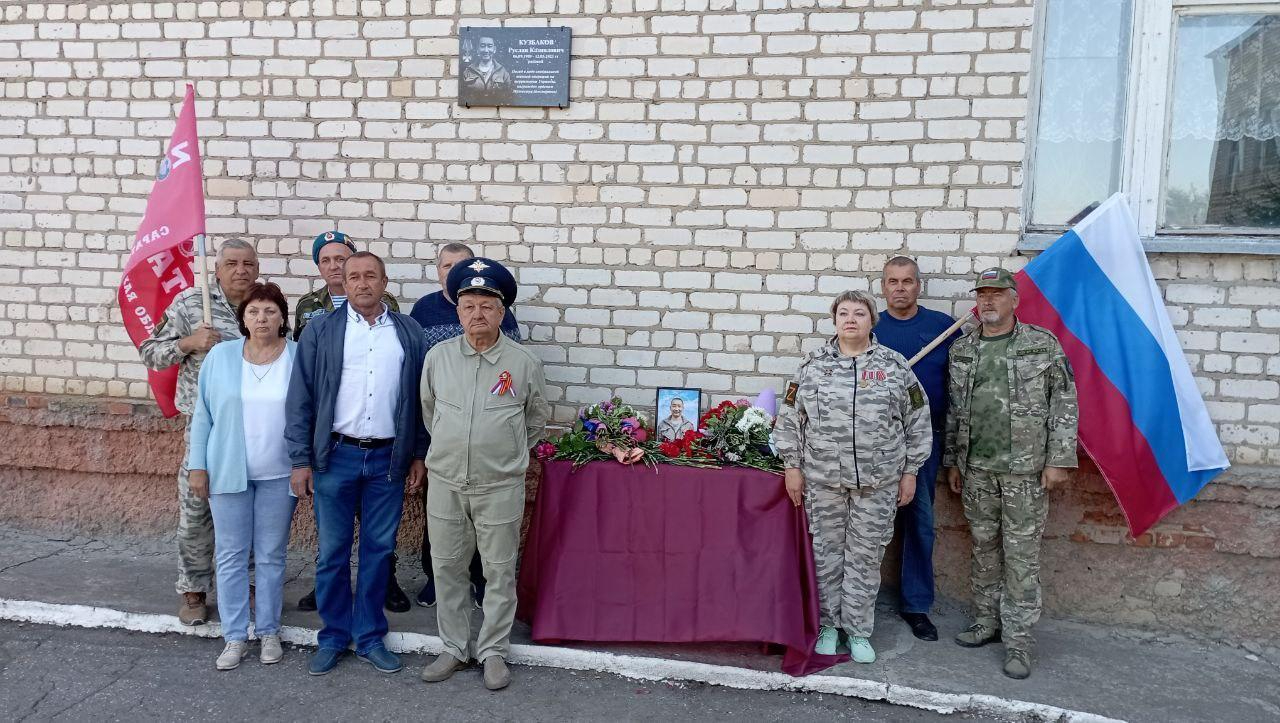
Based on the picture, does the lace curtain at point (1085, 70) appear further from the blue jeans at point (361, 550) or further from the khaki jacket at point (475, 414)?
the blue jeans at point (361, 550)

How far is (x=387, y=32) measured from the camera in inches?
201

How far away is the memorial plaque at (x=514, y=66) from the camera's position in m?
4.93

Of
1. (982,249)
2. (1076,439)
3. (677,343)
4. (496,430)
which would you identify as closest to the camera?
(496,430)

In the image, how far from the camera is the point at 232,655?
390cm

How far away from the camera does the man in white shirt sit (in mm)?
3828

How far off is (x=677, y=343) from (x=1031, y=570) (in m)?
2.23

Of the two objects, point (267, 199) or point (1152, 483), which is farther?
point (267, 199)

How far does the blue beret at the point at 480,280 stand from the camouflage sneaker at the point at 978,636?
287 cm

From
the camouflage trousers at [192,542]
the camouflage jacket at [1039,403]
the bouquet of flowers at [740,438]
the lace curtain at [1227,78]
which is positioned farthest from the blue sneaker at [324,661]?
the lace curtain at [1227,78]

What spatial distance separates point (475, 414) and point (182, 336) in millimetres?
1770

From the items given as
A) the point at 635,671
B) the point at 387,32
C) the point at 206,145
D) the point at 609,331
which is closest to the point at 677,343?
the point at 609,331

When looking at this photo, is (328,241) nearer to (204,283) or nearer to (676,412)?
(204,283)

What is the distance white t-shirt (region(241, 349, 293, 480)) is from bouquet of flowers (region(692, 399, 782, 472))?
2.07 metres

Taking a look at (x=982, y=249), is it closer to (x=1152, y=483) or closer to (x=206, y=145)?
(x=1152, y=483)
